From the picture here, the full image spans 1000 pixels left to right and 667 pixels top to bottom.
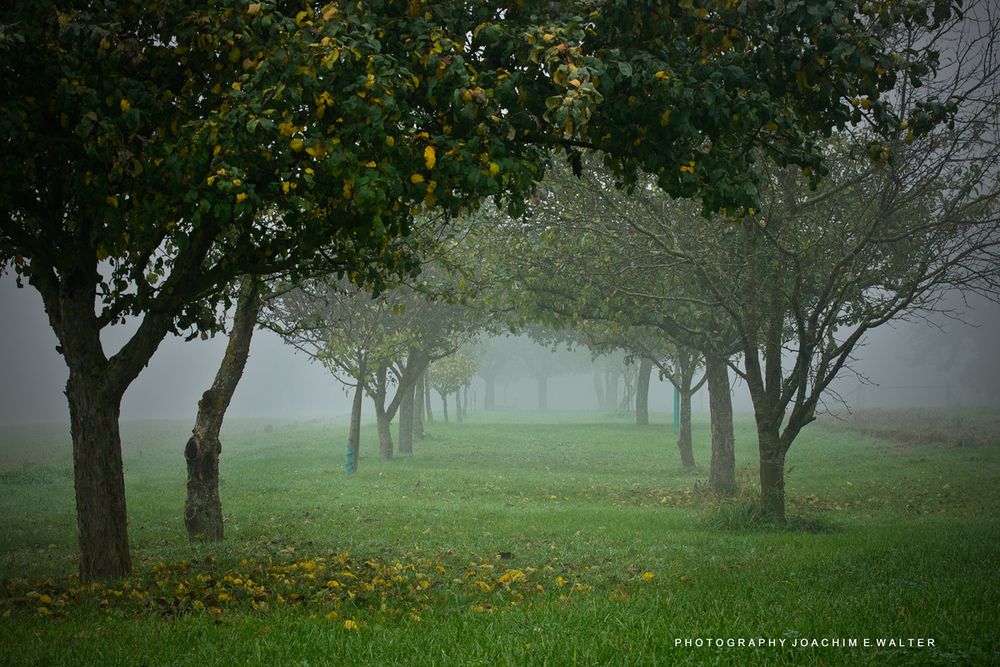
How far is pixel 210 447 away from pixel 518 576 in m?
6.66

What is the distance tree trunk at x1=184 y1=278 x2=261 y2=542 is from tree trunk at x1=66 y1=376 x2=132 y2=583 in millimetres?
3670

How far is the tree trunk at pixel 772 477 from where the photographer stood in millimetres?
13984

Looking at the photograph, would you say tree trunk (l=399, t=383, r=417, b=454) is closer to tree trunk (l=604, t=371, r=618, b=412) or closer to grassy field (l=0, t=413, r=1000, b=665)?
grassy field (l=0, t=413, r=1000, b=665)

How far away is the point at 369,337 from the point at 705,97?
21361 millimetres

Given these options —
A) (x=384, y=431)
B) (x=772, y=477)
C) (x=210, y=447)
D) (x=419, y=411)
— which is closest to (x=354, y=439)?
(x=384, y=431)

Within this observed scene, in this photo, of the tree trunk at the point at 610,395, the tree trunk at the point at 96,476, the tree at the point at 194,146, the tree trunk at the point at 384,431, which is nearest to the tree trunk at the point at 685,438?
the tree trunk at the point at 384,431

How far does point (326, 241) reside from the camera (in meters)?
8.12

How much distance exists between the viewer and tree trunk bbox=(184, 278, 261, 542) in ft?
42.8

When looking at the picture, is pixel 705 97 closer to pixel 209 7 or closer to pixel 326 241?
pixel 326 241

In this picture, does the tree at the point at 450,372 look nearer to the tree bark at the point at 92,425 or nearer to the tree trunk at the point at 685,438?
the tree trunk at the point at 685,438

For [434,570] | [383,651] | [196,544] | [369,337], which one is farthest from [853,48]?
[369,337]

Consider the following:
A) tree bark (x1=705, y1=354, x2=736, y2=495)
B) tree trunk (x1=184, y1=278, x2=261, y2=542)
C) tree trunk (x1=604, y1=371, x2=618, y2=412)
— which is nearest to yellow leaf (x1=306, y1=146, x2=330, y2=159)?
tree trunk (x1=184, y1=278, x2=261, y2=542)

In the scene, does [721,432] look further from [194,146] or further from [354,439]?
[194,146]

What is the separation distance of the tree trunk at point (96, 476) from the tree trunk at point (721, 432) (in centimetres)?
1605
